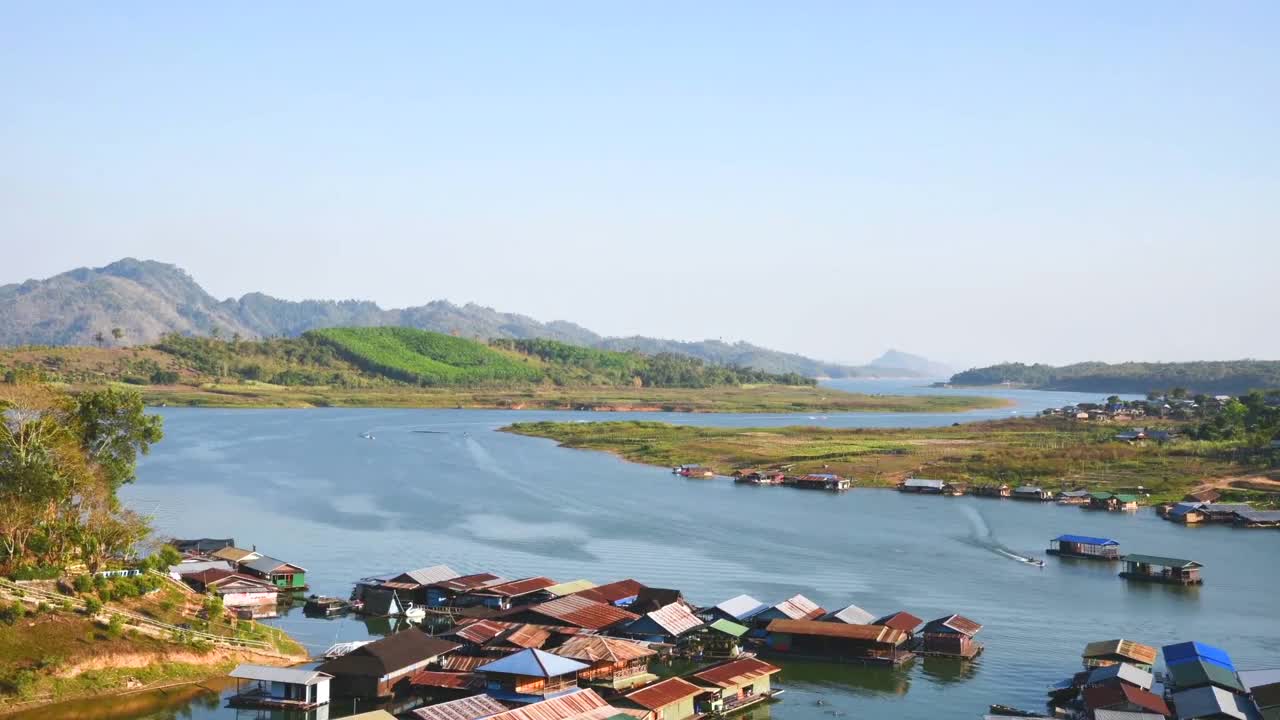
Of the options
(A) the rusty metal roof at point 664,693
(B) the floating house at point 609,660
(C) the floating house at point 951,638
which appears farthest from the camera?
(C) the floating house at point 951,638

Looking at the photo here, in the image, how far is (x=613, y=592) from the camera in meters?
33.4

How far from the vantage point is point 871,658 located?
96.1 ft

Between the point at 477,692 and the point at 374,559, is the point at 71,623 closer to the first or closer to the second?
the point at 477,692

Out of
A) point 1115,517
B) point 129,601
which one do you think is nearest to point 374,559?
point 129,601

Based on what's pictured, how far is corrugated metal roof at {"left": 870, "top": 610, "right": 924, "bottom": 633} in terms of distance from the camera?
30250 millimetres

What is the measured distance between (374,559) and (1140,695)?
25.5 metres

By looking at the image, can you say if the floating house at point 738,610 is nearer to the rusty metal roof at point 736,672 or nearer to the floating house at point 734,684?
the rusty metal roof at point 736,672

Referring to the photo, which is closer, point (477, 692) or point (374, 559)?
point (477, 692)

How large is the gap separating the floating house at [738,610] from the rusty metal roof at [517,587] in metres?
5.10

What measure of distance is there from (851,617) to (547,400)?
11133 centimetres

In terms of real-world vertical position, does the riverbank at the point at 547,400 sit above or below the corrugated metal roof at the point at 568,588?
above

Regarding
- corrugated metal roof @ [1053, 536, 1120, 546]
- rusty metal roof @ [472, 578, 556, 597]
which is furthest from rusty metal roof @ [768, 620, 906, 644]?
corrugated metal roof @ [1053, 536, 1120, 546]

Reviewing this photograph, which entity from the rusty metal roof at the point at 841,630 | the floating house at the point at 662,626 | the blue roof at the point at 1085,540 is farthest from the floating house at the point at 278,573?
the blue roof at the point at 1085,540

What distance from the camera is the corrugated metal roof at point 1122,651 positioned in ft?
91.1
